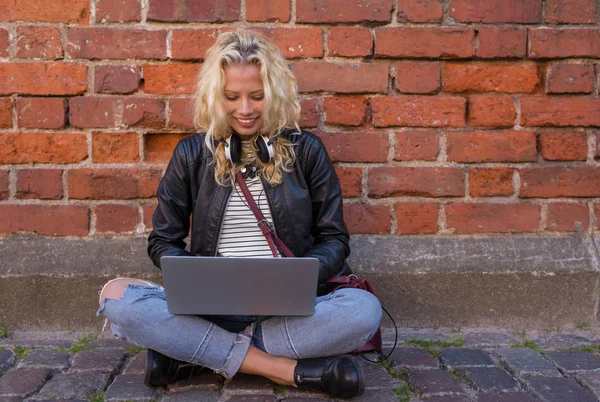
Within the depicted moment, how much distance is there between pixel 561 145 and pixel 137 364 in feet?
6.43

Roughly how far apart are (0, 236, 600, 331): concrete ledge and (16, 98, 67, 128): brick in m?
0.49

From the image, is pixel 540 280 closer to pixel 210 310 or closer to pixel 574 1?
pixel 574 1

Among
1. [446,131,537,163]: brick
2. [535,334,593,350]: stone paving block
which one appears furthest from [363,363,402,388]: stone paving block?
[446,131,537,163]: brick

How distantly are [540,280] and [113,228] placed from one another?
183 centimetres

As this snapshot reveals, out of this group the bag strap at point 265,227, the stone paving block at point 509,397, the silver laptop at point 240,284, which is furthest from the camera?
the bag strap at point 265,227

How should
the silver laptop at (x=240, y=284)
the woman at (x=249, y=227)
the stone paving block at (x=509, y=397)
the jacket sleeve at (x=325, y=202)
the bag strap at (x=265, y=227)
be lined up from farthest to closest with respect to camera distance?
1. the jacket sleeve at (x=325, y=202)
2. the bag strap at (x=265, y=227)
3. the woman at (x=249, y=227)
4. the stone paving block at (x=509, y=397)
5. the silver laptop at (x=240, y=284)

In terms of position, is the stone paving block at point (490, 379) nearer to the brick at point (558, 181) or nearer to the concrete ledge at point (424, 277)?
the concrete ledge at point (424, 277)

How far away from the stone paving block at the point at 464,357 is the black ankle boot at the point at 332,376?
477mm

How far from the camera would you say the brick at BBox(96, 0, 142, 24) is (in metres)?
2.96

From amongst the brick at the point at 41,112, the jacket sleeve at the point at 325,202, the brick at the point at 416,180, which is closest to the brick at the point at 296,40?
the jacket sleeve at the point at 325,202

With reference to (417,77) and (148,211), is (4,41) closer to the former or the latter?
(148,211)

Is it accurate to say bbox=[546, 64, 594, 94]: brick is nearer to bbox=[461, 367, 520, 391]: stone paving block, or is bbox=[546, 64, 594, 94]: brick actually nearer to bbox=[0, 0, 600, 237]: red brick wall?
bbox=[0, 0, 600, 237]: red brick wall

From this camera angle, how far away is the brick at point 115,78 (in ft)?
9.80

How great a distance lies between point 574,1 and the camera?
303 centimetres
